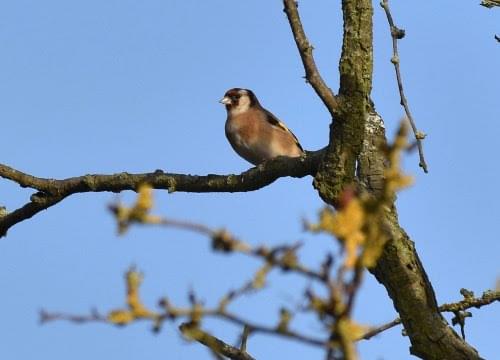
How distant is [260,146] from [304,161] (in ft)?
13.9

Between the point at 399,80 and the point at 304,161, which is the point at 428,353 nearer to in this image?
the point at 304,161

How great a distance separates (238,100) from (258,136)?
4.31 feet

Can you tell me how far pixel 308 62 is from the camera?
412 centimetres

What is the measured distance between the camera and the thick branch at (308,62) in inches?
161

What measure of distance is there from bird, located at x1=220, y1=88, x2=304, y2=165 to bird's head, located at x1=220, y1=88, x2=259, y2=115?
25mm

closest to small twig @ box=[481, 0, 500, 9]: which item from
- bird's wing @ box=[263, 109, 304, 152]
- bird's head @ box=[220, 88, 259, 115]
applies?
bird's wing @ box=[263, 109, 304, 152]

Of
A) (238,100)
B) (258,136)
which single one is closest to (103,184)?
(258,136)

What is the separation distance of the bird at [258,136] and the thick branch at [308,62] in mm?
4650

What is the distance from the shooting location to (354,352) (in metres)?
1.29

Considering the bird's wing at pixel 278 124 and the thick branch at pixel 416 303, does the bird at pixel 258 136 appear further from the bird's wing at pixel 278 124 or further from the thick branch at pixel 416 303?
the thick branch at pixel 416 303

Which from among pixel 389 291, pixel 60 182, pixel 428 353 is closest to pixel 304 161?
pixel 389 291

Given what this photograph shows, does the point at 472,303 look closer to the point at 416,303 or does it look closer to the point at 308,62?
the point at 416,303

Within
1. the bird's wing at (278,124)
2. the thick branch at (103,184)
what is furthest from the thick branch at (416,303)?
the bird's wing at (278,124)

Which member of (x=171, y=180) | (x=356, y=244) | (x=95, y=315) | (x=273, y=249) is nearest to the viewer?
(x=356, y=244)
